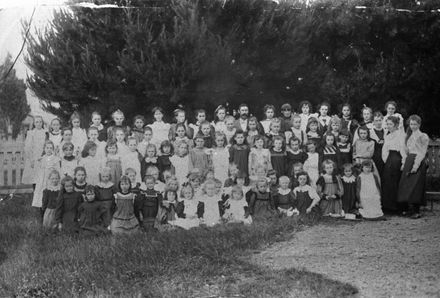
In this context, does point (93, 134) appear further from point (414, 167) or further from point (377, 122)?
point (414, 167)

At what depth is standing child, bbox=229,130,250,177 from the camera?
7.05m

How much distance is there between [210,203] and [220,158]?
0.73m

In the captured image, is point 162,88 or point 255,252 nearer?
point 255,252

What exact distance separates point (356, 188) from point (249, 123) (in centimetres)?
163

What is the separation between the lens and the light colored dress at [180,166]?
268 inches

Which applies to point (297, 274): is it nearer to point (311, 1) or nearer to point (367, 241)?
point (367, 241)

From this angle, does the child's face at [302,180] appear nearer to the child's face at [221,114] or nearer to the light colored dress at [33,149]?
the child's face at [221,114]

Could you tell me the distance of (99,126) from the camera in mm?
6805

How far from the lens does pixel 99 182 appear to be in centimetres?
646

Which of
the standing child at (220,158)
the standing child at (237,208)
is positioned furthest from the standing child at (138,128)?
the standing child at (237,208)

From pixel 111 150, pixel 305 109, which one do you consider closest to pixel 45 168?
pixel 111 150

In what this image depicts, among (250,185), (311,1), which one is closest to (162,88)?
(250,185)

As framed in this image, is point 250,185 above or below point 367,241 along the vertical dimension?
above

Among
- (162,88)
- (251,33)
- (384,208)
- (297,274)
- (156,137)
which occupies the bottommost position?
(297,274)
